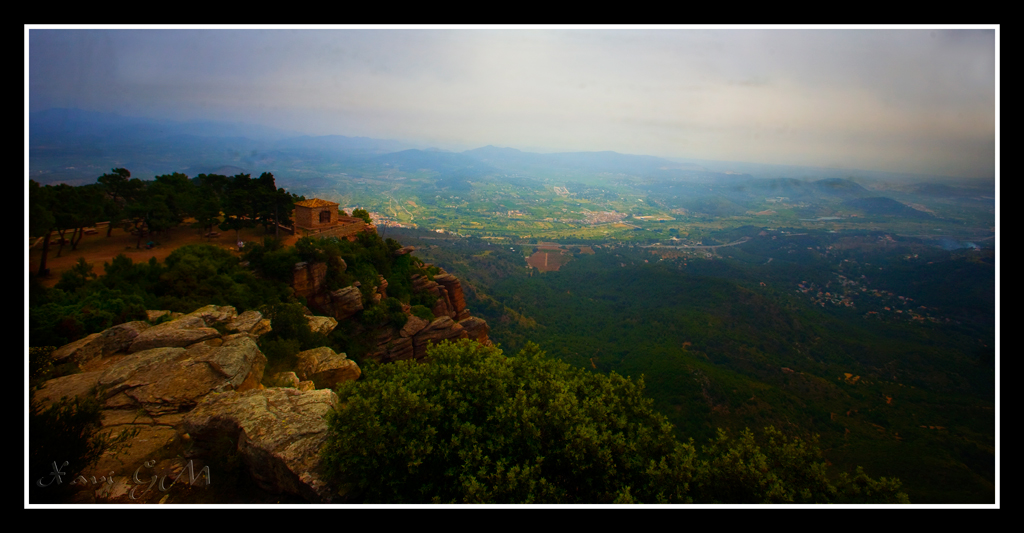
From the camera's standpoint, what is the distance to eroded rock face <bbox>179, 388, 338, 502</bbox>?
19.9 feet

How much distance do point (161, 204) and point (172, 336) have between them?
14.1 metres

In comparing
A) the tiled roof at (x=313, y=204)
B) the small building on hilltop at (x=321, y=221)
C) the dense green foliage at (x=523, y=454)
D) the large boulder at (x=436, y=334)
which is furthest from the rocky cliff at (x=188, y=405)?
the tiled roof at (x=313, y=204)

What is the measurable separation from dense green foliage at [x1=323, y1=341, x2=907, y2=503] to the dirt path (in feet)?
52.1

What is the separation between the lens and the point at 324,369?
11.6 metres

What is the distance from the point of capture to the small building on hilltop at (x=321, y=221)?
23.2 meters

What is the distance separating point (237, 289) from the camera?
14617mm

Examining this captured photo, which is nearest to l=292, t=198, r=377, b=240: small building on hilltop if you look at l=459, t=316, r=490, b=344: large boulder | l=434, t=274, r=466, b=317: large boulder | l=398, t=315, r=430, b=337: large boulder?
l=434, t=274, r=466, b=317: large boulder

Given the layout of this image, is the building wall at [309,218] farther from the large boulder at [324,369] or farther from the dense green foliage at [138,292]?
the large boulder at [324,369]

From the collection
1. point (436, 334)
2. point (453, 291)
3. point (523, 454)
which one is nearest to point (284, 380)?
point (523, 454)

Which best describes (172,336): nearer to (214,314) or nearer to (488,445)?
(214,314)

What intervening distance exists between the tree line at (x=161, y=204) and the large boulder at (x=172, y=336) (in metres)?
9.35

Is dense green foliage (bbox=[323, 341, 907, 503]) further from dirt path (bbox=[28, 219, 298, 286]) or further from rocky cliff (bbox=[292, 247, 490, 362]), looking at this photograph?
dirt path (bbox=[28, 219, 298, 286])
